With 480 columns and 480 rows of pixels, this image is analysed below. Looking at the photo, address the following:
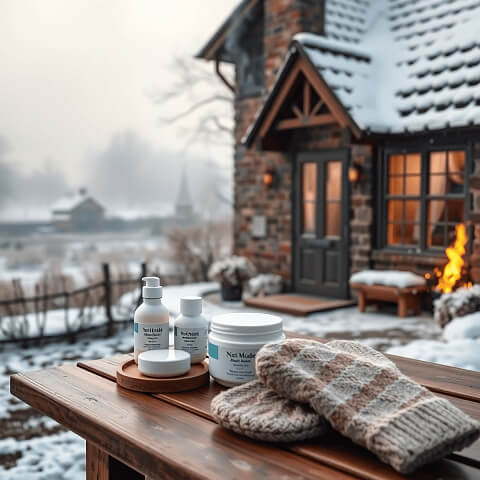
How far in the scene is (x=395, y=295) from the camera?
25.8ft

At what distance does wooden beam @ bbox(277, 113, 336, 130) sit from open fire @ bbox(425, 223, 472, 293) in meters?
1.98

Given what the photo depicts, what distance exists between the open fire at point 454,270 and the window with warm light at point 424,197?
0.18m

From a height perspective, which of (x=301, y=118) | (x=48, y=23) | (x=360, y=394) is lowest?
(x=360, y=394)

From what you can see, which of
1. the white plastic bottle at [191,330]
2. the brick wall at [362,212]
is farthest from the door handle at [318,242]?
the white plastic bottle at [191,330]

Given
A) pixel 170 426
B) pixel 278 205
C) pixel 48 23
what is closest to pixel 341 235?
pixel 278 205

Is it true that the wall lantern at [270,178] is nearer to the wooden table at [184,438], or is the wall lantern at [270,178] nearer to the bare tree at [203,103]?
the bare tree at [203,103]

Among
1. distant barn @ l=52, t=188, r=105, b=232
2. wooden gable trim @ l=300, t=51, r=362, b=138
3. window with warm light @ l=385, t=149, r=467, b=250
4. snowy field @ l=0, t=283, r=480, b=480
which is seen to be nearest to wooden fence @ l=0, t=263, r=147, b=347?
snowy field @ l=0, t=283, r=480, b=480

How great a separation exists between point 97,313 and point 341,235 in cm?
336

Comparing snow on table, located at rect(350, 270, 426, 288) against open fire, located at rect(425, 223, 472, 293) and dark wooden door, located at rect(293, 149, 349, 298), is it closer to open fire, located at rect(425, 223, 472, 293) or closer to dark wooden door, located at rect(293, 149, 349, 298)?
open fire, located at rect(425, 223, 472, 293)

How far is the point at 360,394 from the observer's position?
4.98 ft

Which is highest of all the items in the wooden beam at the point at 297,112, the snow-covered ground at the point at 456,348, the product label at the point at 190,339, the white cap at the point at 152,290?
the wooden beam at the point at 297,112

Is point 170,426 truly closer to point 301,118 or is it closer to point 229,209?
point 301,118

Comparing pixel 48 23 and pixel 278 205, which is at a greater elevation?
pixel 48 23

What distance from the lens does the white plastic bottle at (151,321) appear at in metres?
2.01
